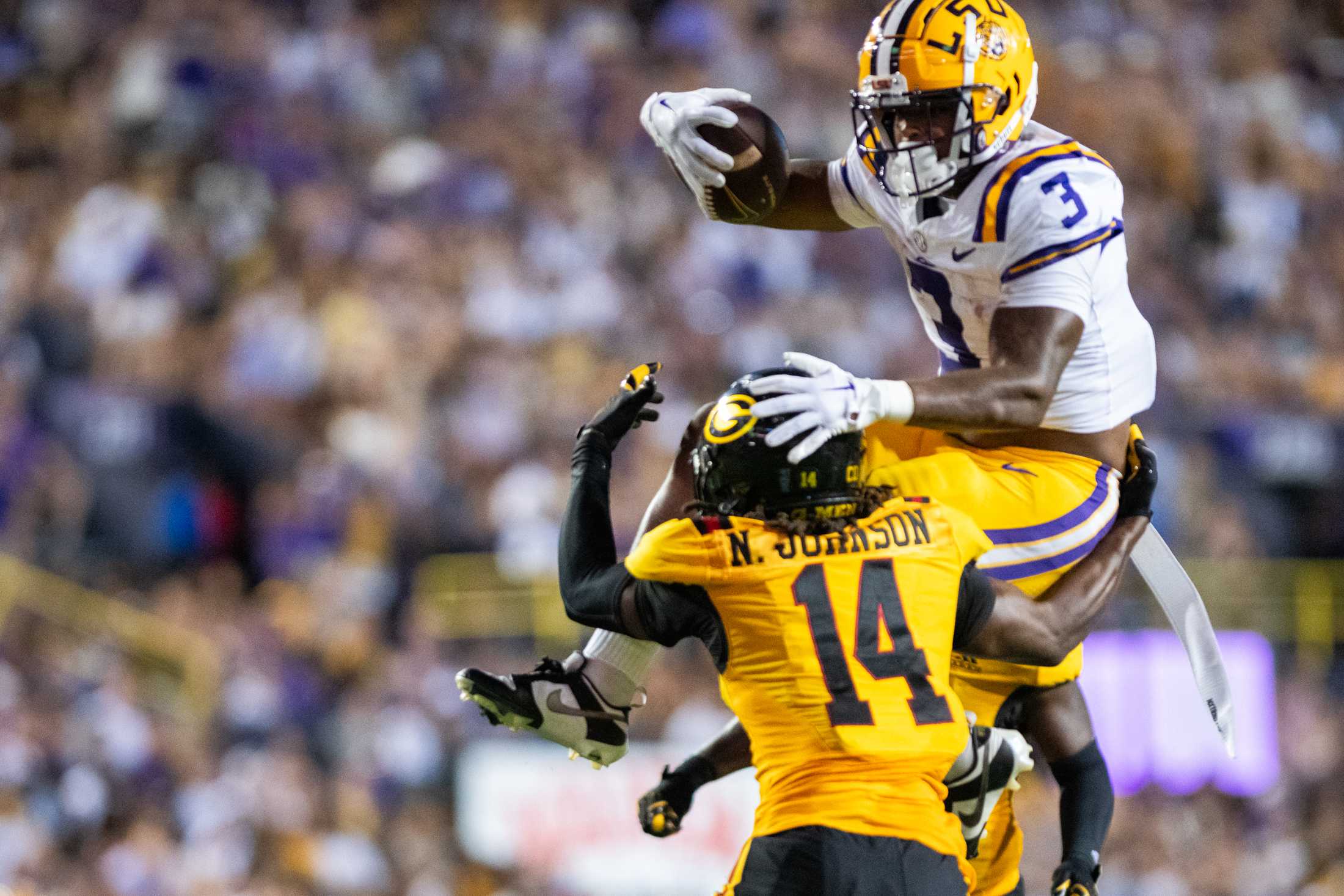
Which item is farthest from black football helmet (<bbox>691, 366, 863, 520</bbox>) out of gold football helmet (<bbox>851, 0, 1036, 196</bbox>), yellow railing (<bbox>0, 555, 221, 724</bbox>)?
yellow railing (<bbox>0, 555, 221, 724</bbox>)

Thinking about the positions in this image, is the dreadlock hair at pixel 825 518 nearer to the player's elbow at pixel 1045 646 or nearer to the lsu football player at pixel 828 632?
the lsu football player at pixel 828 632

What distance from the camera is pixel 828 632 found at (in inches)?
134

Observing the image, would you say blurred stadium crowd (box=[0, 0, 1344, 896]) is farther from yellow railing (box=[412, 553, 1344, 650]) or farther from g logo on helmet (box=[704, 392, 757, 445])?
g logo on helmet (box=[704, 392, 757, 445])

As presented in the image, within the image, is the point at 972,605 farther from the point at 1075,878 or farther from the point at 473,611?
the point at 473,611

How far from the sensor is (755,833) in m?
3.49

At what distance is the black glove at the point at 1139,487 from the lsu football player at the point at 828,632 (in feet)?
1.98

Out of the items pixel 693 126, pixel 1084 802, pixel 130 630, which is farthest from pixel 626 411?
pixel 130 630

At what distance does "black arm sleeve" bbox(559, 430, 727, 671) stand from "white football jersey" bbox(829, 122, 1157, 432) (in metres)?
0.89

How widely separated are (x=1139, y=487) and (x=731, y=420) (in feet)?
3.65

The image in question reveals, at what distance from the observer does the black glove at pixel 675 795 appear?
14.4 ft

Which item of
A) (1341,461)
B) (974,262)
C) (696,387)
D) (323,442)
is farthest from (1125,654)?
(974,262)

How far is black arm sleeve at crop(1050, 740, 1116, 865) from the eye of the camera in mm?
4133

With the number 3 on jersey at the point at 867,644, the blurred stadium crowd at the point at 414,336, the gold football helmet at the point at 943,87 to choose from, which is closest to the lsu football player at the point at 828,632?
the number 3 on jersey at the point at 867,644

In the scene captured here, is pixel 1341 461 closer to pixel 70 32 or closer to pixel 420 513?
pixel 420 513
